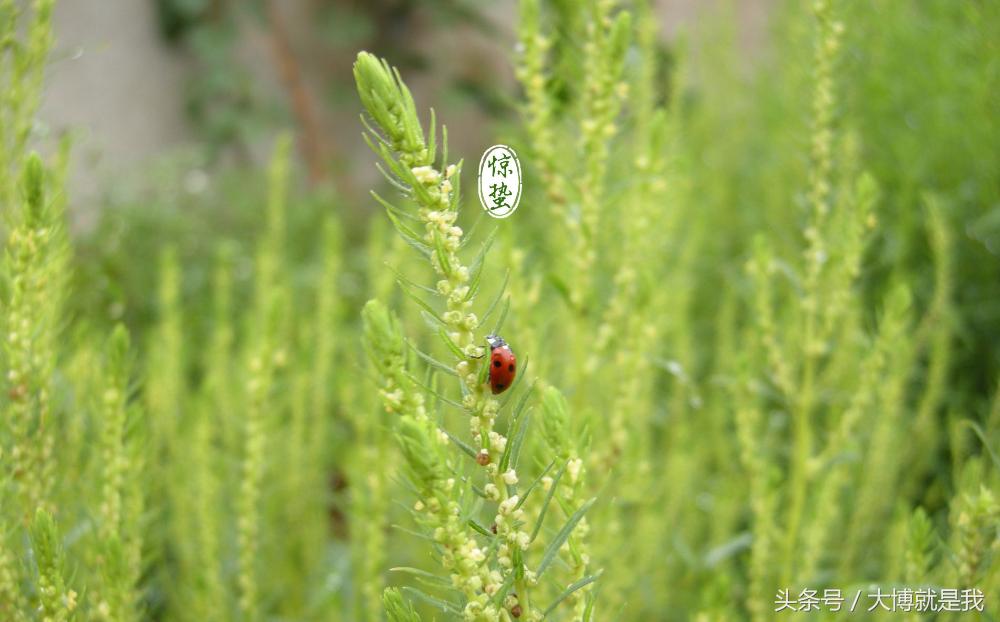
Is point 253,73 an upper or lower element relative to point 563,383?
lower

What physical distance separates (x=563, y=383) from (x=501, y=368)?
58cm

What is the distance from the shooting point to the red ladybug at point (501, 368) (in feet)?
1.96

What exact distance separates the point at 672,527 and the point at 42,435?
1028mm

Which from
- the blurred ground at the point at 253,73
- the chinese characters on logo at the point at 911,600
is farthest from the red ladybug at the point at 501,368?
the blurred ground at the point at 253,73

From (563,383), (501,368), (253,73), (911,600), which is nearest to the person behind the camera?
(501,368)

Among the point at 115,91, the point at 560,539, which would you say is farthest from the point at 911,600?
the point at 115,91

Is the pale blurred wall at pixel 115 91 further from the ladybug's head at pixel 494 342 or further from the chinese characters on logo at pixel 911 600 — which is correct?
the chinese characters on logo at pixel 911 600

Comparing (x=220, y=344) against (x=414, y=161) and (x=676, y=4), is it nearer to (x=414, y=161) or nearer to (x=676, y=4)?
(x=414, y=161)

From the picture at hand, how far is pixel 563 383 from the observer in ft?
3.84

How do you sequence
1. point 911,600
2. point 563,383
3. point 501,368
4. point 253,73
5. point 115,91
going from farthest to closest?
point 253,73 < point 115,91 < point 563,383 < point 911,600 < point 501,368

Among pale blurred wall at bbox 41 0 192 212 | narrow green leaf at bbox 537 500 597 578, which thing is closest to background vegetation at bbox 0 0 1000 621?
narrow green leaf at bbox 537 500 597 578

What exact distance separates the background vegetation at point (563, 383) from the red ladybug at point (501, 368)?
0.01 metres

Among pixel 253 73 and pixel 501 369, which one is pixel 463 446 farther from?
pixel 253 73

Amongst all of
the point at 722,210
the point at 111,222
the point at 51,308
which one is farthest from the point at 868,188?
the point at 111,222
